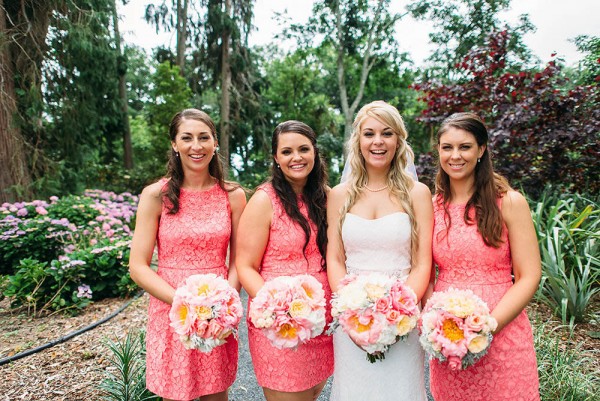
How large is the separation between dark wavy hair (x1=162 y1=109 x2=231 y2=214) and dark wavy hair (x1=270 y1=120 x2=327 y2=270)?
1.36 ft

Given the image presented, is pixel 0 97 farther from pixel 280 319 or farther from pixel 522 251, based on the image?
pixel 522 251

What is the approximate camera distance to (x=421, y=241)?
2.49 m

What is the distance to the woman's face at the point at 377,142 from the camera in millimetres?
2566

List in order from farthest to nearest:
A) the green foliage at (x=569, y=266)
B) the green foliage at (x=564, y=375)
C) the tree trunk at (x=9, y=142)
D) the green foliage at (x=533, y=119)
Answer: the tree trunk at (x=9, y=142) < the green foliage at (x=533, y=119) < the green foliage at (x=569, y=266) < the green foliage at (x=564, y=375)

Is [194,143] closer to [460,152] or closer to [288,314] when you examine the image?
[288,314]

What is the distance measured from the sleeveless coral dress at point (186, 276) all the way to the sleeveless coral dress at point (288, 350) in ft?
0.88

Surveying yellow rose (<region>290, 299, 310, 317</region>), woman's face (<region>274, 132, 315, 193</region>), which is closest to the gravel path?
yellow rose (<region>290, 299, 310, 317</region>)

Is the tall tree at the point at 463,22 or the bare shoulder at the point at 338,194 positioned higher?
the tall tree at the point at 463,22

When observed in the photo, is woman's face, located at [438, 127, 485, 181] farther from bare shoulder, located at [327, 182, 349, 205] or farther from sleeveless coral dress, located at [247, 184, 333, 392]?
sleeveless coral dress, located at [247, 184, 333, 392]

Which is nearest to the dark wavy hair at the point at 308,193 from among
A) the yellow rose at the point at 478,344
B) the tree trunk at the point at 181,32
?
the yellow rose at the point at 478,344

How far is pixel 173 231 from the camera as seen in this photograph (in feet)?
8.70

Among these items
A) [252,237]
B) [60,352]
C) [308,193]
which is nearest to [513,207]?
[308,193]

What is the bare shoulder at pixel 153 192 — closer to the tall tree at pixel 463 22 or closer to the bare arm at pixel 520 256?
the bare arm at pixel 520 256

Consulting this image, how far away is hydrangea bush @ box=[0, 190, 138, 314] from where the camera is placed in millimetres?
5207
